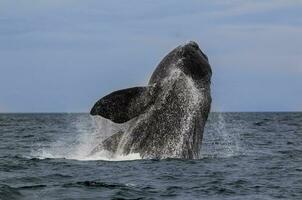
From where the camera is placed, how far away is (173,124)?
637 inches

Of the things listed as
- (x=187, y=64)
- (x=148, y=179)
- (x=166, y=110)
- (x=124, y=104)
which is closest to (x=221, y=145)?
(x=187, y=64)

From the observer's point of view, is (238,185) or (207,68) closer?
(238,185)

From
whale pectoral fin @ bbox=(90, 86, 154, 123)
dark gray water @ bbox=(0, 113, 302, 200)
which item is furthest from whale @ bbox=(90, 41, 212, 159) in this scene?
dark gray water @ bbox=(0, 113, 302, 200)

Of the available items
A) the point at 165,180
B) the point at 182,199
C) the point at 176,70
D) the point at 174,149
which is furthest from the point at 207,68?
the point at 182,199

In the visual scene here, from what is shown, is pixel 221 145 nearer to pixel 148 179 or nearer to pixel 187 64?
pixel 187 64

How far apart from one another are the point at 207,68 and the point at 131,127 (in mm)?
2353

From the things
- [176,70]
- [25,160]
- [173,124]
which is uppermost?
[176,70]

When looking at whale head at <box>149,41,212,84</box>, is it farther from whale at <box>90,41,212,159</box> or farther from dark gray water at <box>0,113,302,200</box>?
dark gray water at <box>0,113,302,200</box>

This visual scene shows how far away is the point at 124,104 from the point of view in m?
15.7

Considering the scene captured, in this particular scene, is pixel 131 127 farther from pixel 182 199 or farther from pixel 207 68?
pixel 182 199

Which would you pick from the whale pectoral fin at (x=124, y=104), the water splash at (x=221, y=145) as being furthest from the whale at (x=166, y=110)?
the water splash at (x=221, y=145)

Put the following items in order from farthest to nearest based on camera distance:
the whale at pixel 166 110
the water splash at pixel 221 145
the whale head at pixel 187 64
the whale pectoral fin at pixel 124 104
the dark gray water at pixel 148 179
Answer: the water splash at pixel 221 145, the whale head at pixel 187 64, the whale at pixel 166 110, the whale pectoral fin at pixel 124 104, the dark gray water at pixel 148 179

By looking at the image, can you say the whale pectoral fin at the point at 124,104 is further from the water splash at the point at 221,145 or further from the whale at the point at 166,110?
the water splash at the point at 221,145

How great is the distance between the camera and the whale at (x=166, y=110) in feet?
52.3
